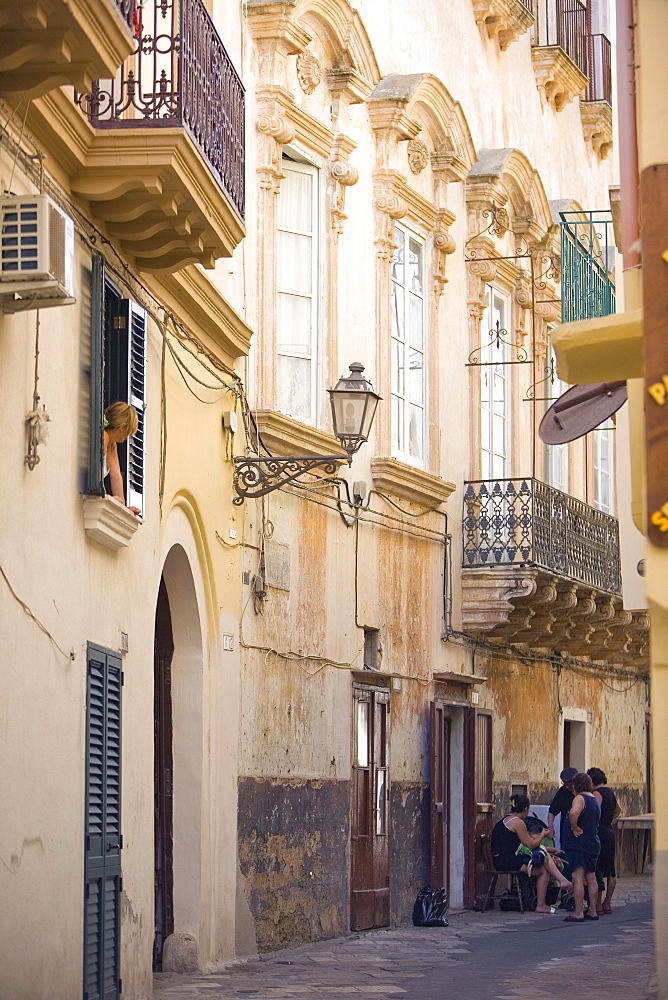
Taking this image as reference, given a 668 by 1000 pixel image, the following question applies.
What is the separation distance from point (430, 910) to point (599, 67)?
13.8 meters

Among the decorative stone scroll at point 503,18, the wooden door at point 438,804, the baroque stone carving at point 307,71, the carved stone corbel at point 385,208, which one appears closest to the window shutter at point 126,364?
the baroque stone carving at point 307,71

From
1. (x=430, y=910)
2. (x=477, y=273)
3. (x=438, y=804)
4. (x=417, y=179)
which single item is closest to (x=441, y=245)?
(x=417, y=179)

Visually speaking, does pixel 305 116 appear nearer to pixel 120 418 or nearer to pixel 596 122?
pixel 120 418

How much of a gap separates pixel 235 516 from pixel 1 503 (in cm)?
586

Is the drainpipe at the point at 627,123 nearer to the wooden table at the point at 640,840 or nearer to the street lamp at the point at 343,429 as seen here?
the street lamp at the point at 343,429

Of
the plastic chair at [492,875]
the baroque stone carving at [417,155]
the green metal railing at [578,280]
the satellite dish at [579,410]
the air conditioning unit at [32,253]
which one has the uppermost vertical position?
the baroque stone carving at [417,155]

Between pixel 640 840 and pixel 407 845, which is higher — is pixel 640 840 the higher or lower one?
the lower one

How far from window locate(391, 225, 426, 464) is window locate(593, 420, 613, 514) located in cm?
752

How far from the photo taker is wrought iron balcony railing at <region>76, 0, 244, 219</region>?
1080cm

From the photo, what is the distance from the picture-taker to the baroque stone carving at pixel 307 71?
17.1 meters

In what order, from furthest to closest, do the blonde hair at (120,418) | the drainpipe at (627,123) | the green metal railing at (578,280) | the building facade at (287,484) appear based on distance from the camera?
the green metal railing at (578,280), the blonde hair at (120,418), the drainpipe at (627,123), the building facade at (287,484)

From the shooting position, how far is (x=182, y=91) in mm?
10898

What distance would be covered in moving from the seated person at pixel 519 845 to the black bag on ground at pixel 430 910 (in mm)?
1672

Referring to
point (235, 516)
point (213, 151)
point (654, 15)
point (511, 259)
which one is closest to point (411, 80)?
point (511, 259)
